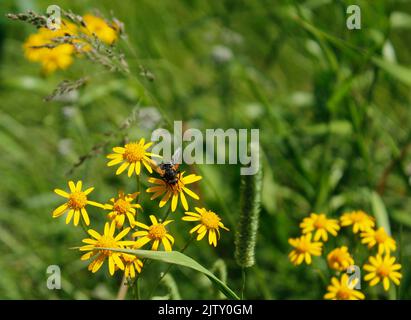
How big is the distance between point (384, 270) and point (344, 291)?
152 mm

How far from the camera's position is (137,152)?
165 centimetres

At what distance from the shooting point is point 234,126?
3184 millimetres

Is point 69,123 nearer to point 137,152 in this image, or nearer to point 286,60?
point 137,152

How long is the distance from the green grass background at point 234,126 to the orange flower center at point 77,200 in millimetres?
447

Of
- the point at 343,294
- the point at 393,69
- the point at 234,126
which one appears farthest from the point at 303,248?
the point at 234,126

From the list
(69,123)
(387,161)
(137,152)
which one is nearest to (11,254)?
(69,123)

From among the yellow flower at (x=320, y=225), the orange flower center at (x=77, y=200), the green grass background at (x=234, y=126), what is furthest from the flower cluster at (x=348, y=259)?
the orange flower center at (x=77, y=200)

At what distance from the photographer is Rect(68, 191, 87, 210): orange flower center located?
1603 millimetres

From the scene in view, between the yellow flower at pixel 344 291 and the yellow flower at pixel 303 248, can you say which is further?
the yellow flower at pixel 303 248

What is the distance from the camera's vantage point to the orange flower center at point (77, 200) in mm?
1603

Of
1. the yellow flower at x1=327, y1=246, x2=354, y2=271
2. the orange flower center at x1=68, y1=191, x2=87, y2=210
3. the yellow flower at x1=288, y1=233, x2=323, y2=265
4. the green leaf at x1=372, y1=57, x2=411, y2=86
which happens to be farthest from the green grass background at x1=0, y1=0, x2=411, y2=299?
the orange flower center at x1=68, y1=191, x2=87, y2=210

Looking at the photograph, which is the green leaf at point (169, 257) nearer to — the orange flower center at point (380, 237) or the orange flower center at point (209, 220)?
the orange flower center at point (209, 220)

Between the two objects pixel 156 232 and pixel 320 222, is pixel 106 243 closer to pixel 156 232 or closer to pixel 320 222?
pixel 156 232

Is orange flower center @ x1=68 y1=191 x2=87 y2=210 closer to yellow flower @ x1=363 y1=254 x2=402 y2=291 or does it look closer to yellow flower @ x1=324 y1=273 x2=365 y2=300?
yellow flower @ x1=324 y1=273 x2=365 y2=300
